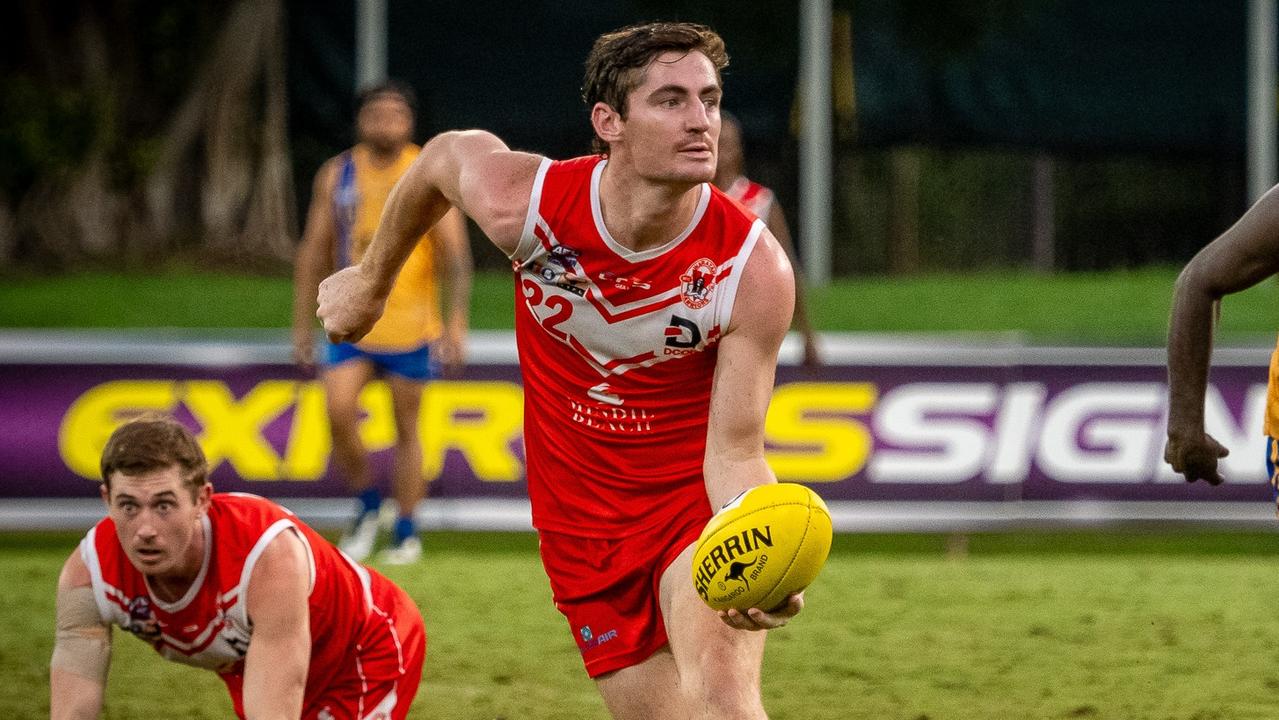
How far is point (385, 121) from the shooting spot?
9586mm

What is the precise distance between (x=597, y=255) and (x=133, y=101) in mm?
11962

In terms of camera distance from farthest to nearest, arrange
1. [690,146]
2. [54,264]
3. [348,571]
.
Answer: [54,264]
[348,571]
[690,146]

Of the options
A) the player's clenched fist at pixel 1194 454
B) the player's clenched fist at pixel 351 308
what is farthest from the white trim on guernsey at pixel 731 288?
the player's clenched fist at pixel 1194 454

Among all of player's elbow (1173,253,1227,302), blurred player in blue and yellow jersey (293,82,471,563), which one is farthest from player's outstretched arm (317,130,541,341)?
blurred player in blue and yellow jersey (293,82,471,563)

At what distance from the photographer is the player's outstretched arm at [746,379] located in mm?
4457

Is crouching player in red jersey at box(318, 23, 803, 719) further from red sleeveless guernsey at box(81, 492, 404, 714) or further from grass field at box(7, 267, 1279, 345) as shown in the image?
grass field at box(7, 267, 1279, 345)

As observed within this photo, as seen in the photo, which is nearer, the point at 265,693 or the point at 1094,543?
the point at 265,693

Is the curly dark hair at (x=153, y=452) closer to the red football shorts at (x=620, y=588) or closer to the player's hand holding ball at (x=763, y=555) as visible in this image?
the red football shorts at (x=620, y=588)

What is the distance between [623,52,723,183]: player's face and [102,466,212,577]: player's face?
141cm

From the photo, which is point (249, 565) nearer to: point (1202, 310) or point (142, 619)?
point (142, 619)

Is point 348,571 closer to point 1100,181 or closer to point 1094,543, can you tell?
point 1094,543

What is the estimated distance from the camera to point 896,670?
7297 mm

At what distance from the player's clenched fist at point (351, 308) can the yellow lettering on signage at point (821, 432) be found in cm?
598

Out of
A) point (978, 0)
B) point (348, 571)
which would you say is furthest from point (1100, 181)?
point (348, 571)
